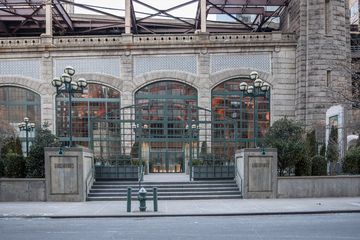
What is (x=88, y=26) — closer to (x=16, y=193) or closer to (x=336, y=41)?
(x=336, y=41)

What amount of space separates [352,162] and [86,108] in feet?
80.7

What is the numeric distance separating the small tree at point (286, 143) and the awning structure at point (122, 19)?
2333cm

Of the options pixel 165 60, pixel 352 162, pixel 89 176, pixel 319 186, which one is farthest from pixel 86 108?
pixel 319 186

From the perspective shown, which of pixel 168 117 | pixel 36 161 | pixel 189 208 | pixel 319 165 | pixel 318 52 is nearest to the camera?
pixel 189 208

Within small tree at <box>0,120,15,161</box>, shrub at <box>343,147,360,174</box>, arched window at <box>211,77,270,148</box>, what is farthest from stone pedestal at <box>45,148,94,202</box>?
arched window at <box>211,77,270,148</box>

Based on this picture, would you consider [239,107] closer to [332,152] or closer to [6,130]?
[332,152]

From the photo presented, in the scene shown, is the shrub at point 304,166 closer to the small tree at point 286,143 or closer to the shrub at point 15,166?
the small tree at point 286,143

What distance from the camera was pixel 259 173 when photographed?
20.4 metres

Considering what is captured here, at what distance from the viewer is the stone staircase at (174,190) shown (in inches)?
806

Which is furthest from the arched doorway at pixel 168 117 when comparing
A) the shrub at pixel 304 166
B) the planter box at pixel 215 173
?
the shrub at pixel 304 166

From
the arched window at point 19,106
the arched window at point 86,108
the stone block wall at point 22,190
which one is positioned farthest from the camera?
the arched window at point 19,106

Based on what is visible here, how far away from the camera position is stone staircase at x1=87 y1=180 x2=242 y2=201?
20469 millimetres

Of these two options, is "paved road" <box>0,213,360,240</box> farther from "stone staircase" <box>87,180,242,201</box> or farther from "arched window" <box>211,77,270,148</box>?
"arched window" <box>211,77,270,148</box>

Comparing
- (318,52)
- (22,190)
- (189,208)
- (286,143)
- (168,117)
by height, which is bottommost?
(189,208)
